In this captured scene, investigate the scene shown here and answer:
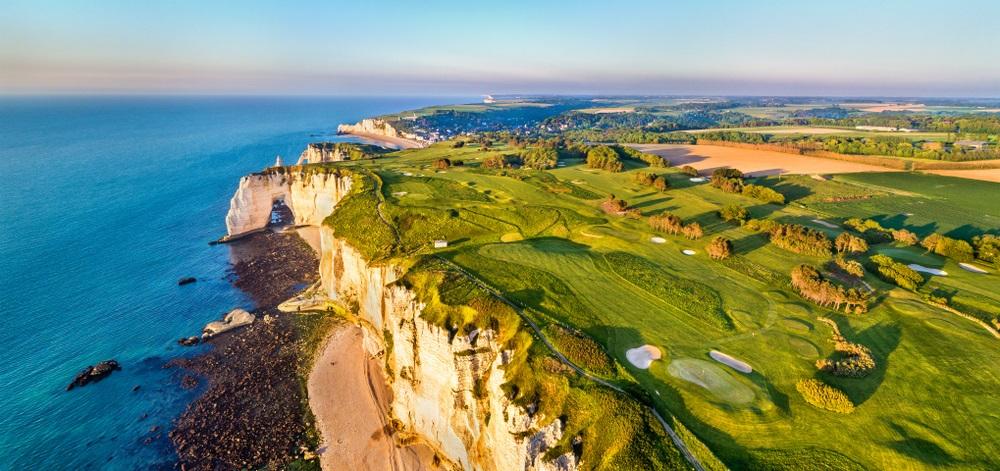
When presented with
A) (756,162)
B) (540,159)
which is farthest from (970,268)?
(756,162)

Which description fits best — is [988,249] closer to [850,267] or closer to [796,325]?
[850,267]

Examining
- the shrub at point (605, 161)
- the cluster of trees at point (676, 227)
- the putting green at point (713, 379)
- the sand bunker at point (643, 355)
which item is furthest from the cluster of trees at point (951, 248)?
the shrub at point (605, 161)

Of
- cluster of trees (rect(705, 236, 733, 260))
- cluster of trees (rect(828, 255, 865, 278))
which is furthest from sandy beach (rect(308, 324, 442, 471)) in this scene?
cluster of trees (rect(828, 255, 865, 278))

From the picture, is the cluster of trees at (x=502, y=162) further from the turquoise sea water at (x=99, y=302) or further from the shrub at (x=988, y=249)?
the shrub at (x=988, y=249)

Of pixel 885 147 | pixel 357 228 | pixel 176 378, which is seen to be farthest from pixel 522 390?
pixel 885 147

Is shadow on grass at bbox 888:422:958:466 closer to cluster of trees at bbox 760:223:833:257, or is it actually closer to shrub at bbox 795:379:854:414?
shrub at bbox 795:379:854:414
